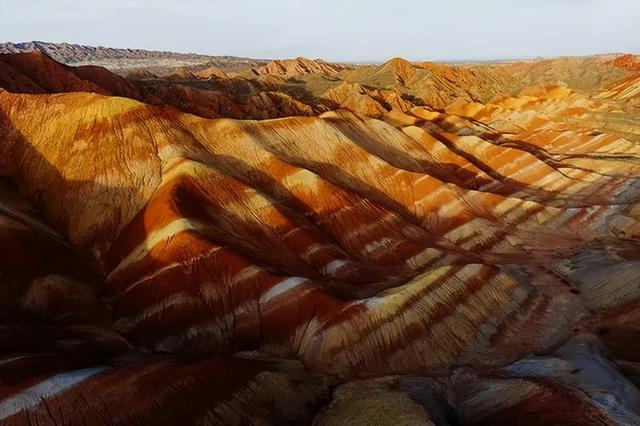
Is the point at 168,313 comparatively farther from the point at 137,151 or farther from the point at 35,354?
the point at 137,151

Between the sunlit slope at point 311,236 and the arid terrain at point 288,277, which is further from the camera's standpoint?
the sunlit slope at point 311,236

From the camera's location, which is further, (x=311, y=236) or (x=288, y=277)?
(x=311, y=236)

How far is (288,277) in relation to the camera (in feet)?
124

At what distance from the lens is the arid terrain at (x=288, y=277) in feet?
87.4

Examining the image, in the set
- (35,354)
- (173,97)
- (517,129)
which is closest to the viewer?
(35,354)

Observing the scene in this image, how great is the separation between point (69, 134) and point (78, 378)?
1332 inches

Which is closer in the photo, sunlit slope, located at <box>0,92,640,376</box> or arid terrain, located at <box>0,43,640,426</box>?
arid terrain, located at <box>0,43,640,426</box>

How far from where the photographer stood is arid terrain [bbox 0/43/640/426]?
26.6 metres

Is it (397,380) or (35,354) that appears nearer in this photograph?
(35,354)

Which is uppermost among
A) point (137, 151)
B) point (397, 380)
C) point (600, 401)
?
point (137, 151)

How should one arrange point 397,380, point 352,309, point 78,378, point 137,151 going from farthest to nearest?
point 137,151 → point 352,309 → point 397,380 → point 78,378

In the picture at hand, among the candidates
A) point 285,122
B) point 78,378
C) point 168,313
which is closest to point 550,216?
point 285,122

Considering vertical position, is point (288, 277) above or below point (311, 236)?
below

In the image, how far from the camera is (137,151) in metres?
49.3
